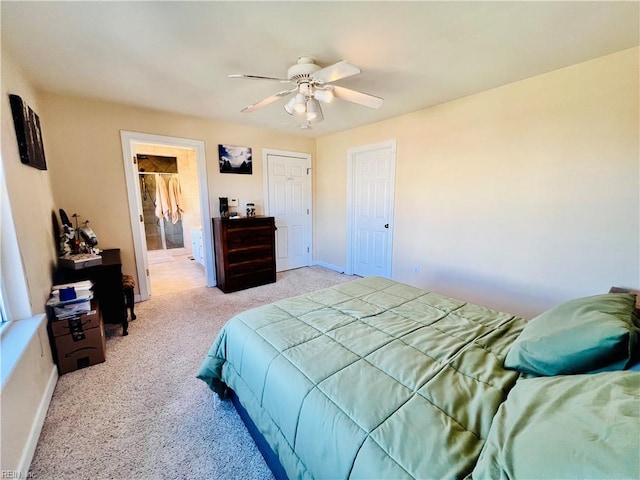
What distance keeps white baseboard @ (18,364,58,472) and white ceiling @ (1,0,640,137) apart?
92.7 inches

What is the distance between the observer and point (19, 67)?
2104 mm

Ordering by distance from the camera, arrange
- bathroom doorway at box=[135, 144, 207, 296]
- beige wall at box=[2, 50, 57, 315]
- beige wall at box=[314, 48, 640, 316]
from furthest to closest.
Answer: bathroom doorway at box=[135, 144, 207, 296], beige wall at box=[314, 48, 640, 316], beige wall at box=[2, 50, 57, 315]

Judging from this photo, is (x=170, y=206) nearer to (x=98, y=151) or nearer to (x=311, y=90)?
(x=98, y=151)

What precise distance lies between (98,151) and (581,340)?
14.3 ft

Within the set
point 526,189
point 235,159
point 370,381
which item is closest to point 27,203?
point 235,159

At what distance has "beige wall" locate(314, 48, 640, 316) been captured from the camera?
2.13 m

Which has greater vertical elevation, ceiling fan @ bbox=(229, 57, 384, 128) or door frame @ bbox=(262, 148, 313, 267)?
ceiling fan @ bbox=(229, 57, 384, 128)

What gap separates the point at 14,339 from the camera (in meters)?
1.51

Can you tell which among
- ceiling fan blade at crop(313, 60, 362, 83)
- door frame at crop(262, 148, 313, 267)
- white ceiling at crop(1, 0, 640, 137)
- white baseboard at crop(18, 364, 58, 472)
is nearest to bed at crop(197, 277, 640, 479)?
white baseboard at crop(18, 364, 58, 472)

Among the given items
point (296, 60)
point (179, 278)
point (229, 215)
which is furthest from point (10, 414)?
point (179, 278)

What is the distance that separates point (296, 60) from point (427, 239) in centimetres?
258

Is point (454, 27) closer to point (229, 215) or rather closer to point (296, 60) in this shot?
point (296, 60)

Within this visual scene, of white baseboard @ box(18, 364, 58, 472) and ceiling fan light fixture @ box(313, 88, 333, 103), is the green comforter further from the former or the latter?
ceiling fan light fixture @ box(313, 88, 333, 103)

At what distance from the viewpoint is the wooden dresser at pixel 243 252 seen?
371cm
